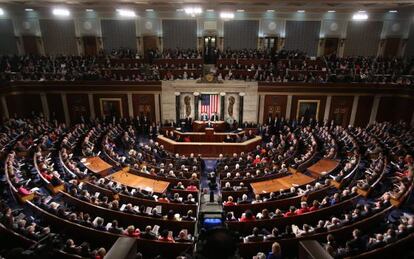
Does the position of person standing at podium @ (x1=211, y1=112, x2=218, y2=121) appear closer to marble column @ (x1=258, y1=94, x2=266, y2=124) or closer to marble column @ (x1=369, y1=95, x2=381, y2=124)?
marble column @ (x1=258, y1=94, x2=266, y2=124)

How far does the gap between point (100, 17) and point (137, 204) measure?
2136 cm

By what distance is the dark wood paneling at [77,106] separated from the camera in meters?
22.3

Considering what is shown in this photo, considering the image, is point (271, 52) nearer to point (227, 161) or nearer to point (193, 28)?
point (193, 28)

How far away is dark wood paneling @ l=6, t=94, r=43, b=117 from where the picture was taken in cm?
2108

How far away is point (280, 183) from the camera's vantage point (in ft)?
40.1

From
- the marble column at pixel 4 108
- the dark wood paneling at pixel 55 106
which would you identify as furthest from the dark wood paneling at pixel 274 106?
the marble column at pixel 4 108

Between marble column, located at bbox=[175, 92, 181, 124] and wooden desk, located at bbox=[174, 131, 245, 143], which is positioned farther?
marble column, located at bbox=[175, 92, 181, 124]

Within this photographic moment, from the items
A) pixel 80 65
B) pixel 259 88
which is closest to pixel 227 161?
pixel 259 88

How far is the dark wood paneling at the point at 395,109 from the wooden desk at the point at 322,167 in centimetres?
1029

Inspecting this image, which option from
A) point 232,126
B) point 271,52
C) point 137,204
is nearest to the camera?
point 137,204

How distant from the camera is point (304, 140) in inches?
679

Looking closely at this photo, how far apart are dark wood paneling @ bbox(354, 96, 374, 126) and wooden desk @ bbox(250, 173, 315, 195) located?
12351 millimetres

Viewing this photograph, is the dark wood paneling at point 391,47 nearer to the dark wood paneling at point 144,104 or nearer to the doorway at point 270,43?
the doorway at point 270,43

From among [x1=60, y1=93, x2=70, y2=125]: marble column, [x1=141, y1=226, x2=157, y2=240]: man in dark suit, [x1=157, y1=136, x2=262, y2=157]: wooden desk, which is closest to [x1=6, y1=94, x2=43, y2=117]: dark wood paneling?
[x1=60, y1=93, x2=70, y2=125]: marble column
